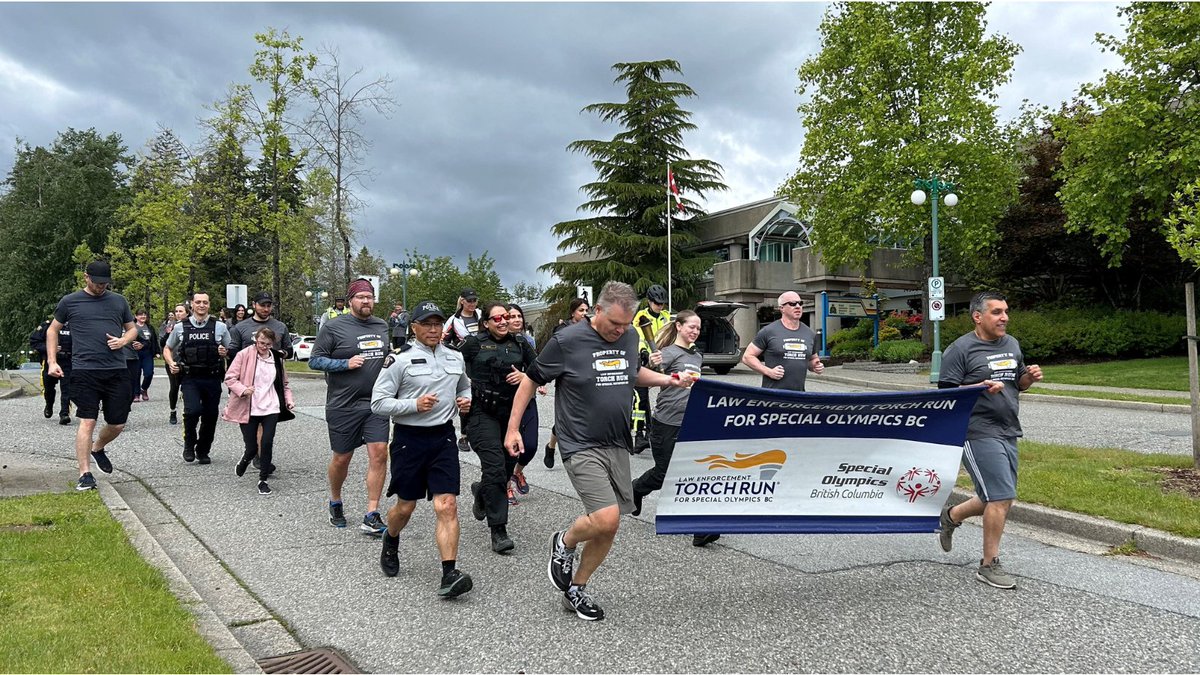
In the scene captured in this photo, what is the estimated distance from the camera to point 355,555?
5.74 meters

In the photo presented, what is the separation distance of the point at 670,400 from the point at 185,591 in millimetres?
3685

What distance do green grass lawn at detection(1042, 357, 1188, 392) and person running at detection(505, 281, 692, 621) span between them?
1900 centimetres

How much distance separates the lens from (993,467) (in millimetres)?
5133

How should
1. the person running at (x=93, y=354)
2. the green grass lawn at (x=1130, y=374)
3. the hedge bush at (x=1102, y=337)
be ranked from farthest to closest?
the hedge bush at (x=1102, y=337), the green grass lawn at (x=1130, y=374), the person running at (x=93, y=354)

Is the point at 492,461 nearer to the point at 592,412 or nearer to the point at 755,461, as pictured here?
the point at 592,412

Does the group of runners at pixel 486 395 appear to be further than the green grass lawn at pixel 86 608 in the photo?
Yes

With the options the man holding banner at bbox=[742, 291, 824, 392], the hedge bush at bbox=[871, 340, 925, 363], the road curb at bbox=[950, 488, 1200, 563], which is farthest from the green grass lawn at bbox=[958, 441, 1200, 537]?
the hedge bush at bbox=[871, 340, 925, 363]

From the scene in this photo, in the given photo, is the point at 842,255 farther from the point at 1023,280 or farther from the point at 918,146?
the point at 1023,280

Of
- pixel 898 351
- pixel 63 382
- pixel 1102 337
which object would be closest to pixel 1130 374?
pixel 1102 337

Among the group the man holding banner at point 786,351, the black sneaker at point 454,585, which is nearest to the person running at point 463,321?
the man holding banner at point 786,351

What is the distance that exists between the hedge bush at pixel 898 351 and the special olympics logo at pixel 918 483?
2463 centimetres

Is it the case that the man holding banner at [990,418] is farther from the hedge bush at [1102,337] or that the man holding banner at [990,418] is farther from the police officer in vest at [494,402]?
the hedge bush at [1102,337]

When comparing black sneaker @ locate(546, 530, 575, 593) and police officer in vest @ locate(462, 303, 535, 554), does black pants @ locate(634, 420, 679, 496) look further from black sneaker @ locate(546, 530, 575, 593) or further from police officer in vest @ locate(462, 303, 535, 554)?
black sneaker @ locate(546, 530, 575, 593)

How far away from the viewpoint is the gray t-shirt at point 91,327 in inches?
299
